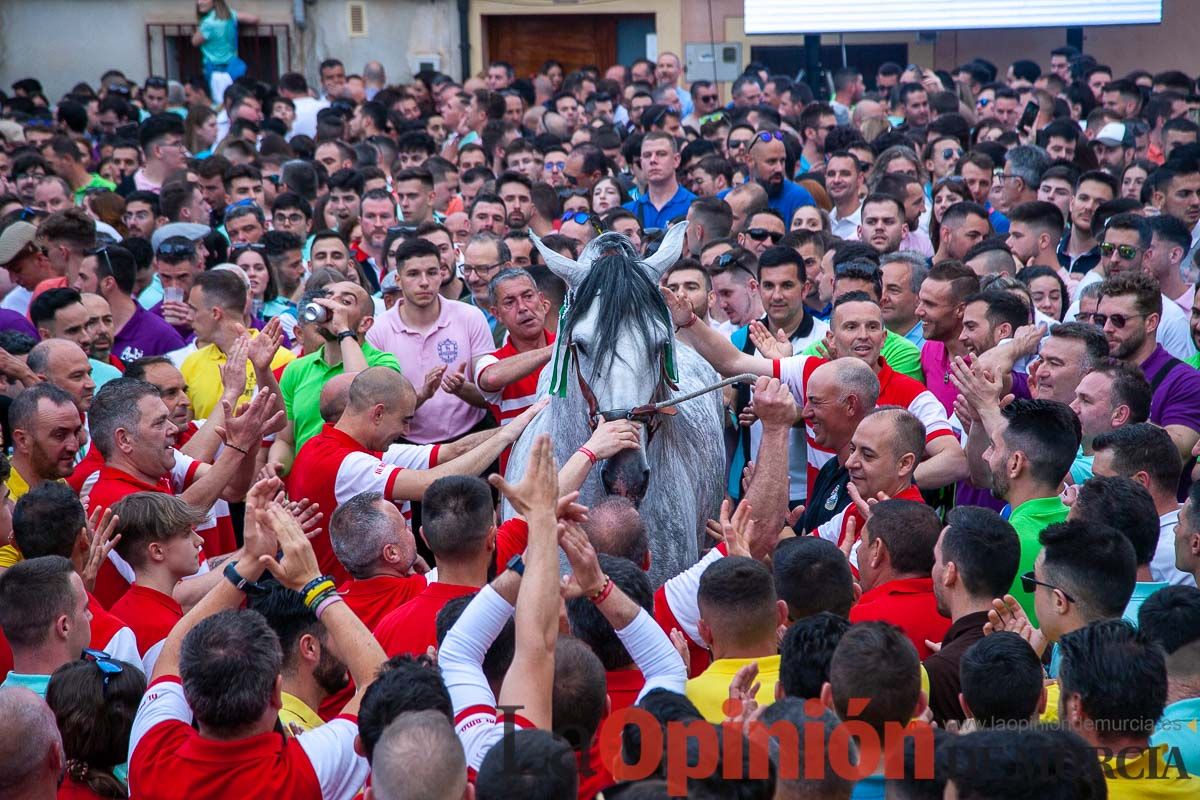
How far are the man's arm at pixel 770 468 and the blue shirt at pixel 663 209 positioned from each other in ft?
18.6

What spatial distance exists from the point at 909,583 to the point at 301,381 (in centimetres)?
371

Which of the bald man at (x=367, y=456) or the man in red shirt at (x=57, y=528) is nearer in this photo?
the man in red shirt at (x=57, y=528)

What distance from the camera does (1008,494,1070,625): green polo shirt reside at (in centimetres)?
462

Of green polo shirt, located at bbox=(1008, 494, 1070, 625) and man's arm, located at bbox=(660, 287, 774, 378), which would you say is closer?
green polo shirt, located at bbox=(1008, 494, 1070, 625)

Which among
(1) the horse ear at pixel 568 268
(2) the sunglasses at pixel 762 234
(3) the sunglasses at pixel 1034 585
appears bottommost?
(3) the sunglasses at pixel 1034 585

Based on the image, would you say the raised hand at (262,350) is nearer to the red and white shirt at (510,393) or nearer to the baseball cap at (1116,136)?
the red and white shirt at (510,393)

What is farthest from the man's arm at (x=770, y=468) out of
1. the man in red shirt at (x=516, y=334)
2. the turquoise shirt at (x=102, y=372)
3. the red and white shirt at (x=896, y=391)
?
the turquoise shirt at (x=102, y=372)

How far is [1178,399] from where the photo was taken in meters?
6.17

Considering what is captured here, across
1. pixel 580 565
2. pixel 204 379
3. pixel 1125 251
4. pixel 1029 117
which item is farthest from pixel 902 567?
pixel 1029 117

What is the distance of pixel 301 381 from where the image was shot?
697cm

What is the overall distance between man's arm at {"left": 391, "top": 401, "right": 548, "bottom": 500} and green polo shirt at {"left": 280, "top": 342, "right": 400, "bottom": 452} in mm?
1067

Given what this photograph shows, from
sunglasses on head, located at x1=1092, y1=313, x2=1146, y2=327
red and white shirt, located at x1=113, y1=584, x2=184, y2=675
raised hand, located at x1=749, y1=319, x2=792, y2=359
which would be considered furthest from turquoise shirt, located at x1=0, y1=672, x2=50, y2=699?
sunglasses on head, located at x1=1092, y1=313, x2=1146, y2=327

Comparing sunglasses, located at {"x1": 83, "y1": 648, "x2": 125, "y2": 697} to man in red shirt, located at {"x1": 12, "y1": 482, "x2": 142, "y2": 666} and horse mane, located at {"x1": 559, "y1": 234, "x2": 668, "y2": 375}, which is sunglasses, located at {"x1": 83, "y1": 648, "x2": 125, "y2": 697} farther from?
horse mane, located at {"x1": 559, "y1": 234, "x2": 668, "y2": 375}

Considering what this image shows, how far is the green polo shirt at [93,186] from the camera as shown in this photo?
40.5 ft
